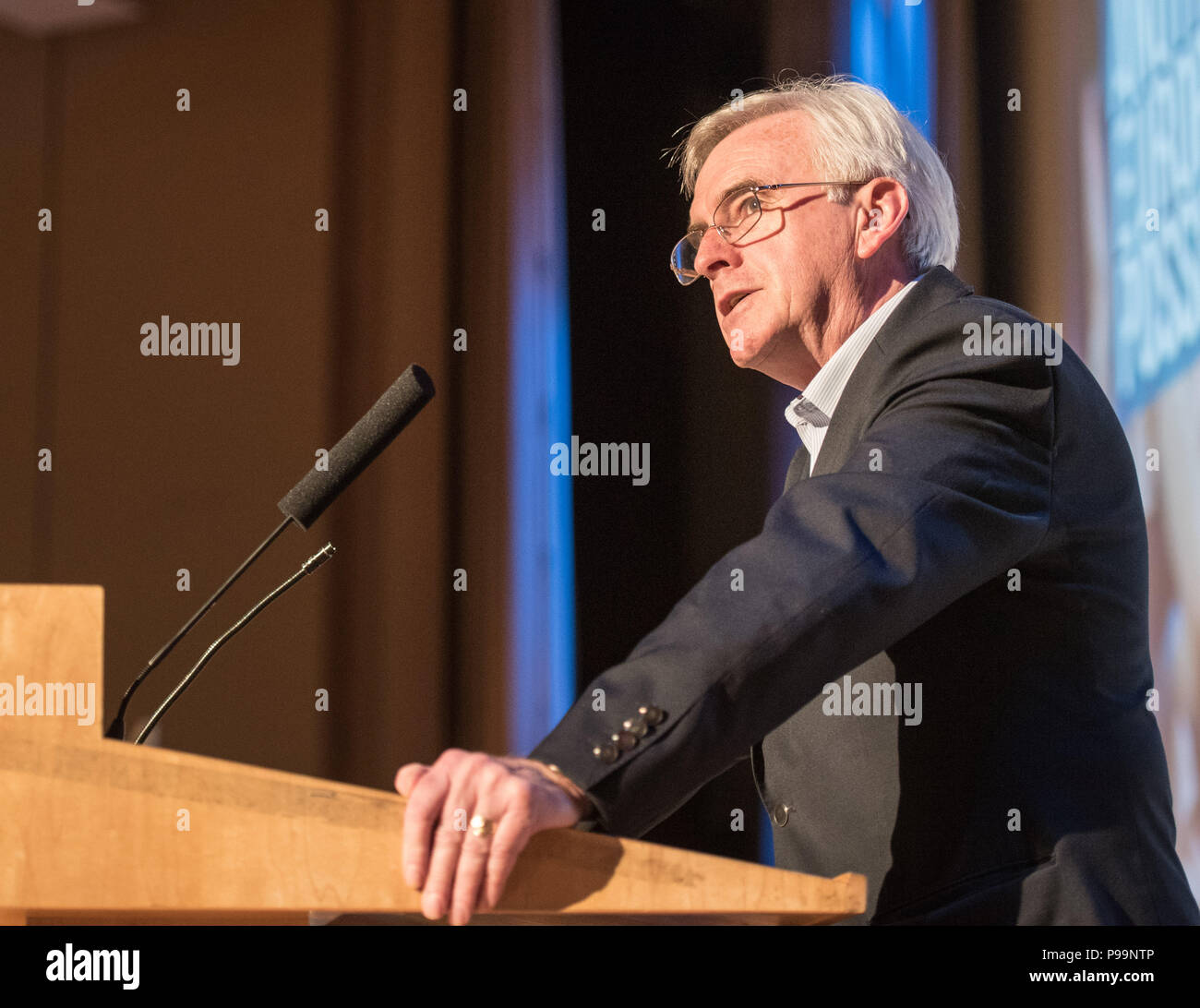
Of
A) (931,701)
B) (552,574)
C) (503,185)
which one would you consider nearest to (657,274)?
(503,185)

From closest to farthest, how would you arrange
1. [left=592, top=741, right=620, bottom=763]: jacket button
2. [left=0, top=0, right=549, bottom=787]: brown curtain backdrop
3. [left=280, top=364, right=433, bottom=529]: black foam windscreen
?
[left=592, top=741, right=620, bottom=763]: jacket button
[left=280, top=364, right=433, bottom=529]: black foam windscreen
[left=0, top=0, right=549, bottom=787]: brown curtain backdrop

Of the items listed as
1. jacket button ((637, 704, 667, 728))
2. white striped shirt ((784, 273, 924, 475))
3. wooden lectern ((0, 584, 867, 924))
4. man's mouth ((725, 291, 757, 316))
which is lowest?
wooden lectern ((0, 584, 867, 924))

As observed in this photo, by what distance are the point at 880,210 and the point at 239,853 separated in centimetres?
138

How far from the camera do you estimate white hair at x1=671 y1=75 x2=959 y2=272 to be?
5.76ft

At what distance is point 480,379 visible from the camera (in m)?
2.66

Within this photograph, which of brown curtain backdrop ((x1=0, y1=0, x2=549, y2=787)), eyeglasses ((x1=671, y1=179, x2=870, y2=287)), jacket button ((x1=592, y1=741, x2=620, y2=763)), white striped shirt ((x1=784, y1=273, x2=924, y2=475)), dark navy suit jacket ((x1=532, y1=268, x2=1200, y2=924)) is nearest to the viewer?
jacket button ((x1=592, y1=741, x2=620, y2=763))

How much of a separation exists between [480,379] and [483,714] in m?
0.76

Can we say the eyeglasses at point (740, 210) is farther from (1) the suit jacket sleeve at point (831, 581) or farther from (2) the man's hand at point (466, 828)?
(2) the man's hand at point (466, 828)

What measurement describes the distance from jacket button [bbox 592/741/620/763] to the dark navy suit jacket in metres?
0.06

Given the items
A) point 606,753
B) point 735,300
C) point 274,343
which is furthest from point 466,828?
point 274,343

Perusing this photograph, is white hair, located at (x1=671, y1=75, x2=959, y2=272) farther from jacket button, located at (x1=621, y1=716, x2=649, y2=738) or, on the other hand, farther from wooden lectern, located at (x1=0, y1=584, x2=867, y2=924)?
wooden lectern, located at (x1=0, y1=584, x2=867, y2=924)

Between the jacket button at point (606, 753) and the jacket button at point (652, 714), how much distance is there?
0.03 meters

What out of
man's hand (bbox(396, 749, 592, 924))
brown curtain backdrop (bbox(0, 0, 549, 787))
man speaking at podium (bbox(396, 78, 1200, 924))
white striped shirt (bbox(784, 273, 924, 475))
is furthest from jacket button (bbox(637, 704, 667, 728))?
brown curtain backdrop (bbox(0, 0, 549, 787))
